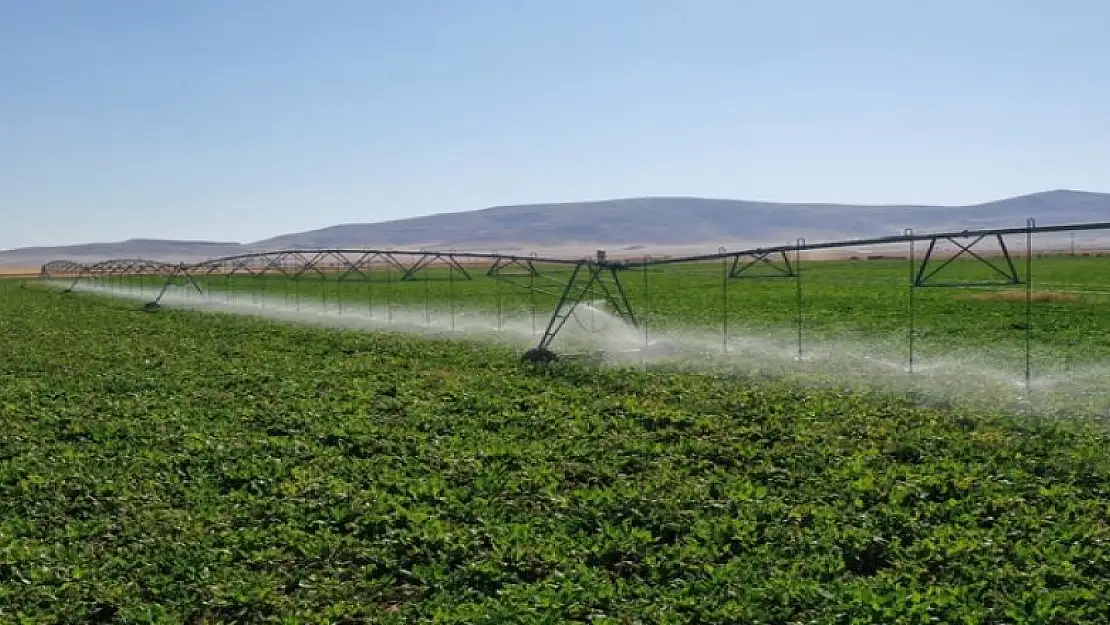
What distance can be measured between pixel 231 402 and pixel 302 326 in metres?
19.2

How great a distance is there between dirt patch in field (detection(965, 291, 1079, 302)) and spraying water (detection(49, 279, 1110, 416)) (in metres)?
16.1

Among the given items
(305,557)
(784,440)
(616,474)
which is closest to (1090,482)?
(784,440)

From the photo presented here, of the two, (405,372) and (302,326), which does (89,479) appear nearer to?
(405,372)

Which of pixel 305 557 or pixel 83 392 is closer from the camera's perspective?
pixel 305 557

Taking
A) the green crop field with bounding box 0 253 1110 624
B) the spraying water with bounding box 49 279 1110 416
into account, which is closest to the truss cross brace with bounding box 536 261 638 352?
the spraying water with bounding box 49 279 1110 416

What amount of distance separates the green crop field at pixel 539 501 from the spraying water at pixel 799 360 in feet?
3.19

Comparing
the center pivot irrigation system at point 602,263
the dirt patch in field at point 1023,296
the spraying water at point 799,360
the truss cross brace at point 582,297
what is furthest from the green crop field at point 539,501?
the dirt patch in field at point 1023,296

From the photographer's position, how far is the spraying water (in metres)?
17.6

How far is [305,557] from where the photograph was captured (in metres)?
9.77

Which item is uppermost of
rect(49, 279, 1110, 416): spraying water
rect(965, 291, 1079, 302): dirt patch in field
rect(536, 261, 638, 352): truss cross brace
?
rect(536, 261, 638, 352): truss cross brace

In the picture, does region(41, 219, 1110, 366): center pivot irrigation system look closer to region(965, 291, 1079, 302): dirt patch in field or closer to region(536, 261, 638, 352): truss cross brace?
region(536, 261, 638, 352): truss cross brace

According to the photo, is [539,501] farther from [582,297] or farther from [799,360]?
[582,297]

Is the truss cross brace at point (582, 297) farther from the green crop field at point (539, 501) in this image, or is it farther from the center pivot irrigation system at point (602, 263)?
the green crop field at point (539, 501)

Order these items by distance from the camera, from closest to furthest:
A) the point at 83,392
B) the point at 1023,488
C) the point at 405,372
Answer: the point at 1023,488 → the point at 83,392 → the point at 405,372
